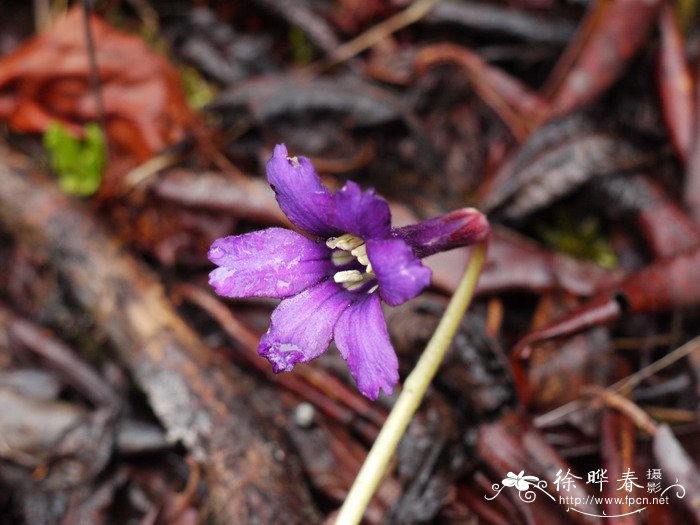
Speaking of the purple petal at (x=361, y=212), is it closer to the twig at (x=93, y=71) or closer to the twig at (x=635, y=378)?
the twig at (x=635, y=378)

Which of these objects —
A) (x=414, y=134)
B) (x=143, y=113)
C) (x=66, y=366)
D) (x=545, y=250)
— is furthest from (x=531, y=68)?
(x=66, y=366)

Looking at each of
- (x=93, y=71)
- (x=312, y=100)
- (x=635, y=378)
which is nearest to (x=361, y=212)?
(x=635, y=378)

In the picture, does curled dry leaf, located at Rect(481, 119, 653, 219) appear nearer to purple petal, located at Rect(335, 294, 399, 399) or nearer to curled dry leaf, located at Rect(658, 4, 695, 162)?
curled dry leaf, located at Rect(658, 4, 695, 162)

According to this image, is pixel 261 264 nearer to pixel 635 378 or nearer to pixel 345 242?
pixel 345 242

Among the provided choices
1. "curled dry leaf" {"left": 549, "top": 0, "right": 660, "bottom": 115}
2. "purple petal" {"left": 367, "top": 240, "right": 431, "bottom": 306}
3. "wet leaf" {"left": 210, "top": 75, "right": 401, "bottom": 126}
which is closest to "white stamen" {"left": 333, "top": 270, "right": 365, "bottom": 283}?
"purple petal" {"left": 367, "top": 240, "right": 431, "bottom": 306}

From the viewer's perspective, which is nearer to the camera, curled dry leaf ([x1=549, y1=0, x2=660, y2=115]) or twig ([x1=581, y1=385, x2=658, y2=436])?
twig ([x1=581, y1=385, x2=658, y2=436])

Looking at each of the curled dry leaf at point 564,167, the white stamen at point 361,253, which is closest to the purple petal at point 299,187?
the white stamen at point 361,253
